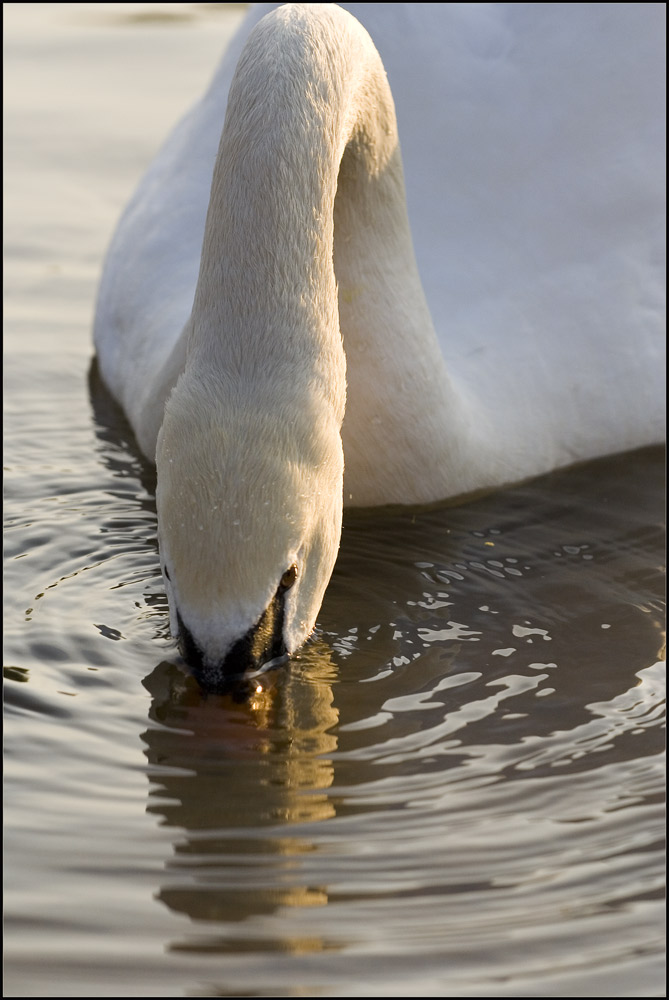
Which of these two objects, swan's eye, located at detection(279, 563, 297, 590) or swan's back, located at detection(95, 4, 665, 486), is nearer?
swan's eye, located at detection(279, 563, 297, 590)

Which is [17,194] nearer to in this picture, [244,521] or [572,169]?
[572,169]

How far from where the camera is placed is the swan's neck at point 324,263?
12.7 ft

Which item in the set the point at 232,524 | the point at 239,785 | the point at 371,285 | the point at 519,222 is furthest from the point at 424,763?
the point at 519,222

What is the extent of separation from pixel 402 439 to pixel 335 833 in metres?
1.66

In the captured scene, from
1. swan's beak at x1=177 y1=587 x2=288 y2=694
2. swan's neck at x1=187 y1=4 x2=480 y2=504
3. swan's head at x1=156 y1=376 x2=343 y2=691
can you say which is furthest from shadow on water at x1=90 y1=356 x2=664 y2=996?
swan's neck at x1=187 y1=4 x2=480 y2=504

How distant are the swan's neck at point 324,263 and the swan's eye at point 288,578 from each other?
324 millimetres

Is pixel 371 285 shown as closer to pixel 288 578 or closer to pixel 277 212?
pixel 277 212

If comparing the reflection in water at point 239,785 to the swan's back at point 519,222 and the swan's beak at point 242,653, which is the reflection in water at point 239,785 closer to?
the swan's beak at point 242,653

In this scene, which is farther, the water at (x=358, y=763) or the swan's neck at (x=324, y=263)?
the swan's neck at (x=324, y=263)

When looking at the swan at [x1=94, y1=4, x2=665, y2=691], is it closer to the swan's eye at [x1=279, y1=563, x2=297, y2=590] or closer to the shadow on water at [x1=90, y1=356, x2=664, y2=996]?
the swan's eye at [x1=279, y1=563, x2=297, y2=590]

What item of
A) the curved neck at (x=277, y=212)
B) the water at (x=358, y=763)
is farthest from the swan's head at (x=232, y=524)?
the water at (x=358, y=763)

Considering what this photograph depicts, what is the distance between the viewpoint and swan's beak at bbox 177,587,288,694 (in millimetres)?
3750

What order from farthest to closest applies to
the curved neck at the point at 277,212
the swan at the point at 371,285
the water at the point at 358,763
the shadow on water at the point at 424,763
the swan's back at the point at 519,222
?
the swan's back at the point at 519,222
the curved neck at the point at 277,212
the swan at the point at 371,285
the shadow on water at the point at 424,763
the water at the point at 358,763

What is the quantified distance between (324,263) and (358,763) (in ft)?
3.55
